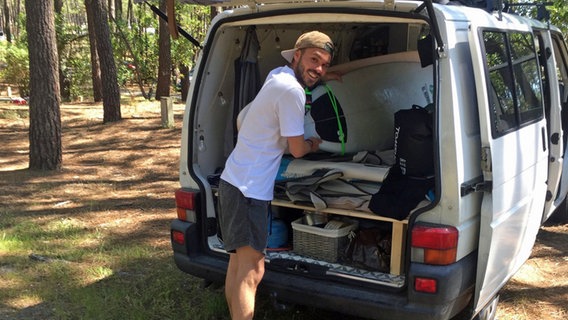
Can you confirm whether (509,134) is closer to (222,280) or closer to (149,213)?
(222,280)

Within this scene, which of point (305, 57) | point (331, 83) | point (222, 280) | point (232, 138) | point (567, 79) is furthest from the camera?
point (567, 79)

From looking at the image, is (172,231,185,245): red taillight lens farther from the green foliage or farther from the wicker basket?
the green foliage

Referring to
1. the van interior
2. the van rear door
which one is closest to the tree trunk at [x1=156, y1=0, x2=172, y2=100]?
the van interior

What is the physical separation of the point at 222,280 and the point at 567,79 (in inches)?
138

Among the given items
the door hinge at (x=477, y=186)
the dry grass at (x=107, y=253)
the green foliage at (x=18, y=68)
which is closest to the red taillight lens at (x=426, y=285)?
the door hinge at (x=477, y=186)

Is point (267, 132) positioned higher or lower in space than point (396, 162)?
higher

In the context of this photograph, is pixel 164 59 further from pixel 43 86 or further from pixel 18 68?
pixel 43 86

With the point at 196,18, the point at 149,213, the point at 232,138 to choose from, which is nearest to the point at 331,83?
the point at 232,138

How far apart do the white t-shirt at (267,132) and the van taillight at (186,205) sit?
588 millimetres

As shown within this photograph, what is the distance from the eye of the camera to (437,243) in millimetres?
2719

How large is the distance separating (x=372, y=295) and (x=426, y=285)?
1.06 feet

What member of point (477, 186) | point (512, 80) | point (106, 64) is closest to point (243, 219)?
point (477, 186)

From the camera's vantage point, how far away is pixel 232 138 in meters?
3.85

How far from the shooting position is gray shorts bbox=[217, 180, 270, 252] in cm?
294
